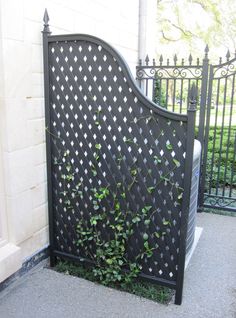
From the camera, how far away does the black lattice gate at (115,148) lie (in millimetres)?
2453

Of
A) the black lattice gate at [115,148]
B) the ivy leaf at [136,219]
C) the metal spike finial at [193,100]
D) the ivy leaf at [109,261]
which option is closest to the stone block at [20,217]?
the black lattice gate at [115,148]

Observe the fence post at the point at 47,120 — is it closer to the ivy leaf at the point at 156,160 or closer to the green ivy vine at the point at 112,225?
the green ivy vine at the point at 112,225

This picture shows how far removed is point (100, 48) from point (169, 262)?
5.81 ft

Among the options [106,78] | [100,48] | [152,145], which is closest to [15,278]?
[152,145]

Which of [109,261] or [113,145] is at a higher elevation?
[113,145]

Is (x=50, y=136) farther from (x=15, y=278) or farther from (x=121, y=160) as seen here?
(x=15, y=278)

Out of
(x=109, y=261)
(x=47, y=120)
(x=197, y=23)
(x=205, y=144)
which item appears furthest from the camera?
(x=197, y=23)

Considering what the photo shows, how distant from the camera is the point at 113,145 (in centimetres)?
264

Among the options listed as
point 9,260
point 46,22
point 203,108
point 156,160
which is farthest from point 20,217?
point 203,108

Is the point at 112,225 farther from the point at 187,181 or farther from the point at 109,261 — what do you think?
the point at 187,181

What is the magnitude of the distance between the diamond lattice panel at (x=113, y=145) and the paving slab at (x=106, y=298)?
28 cm

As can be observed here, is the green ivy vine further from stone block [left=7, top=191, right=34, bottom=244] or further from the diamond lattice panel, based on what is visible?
stone block [left=7, top=191, right=34, bottom=244]

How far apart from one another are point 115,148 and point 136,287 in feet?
3.92

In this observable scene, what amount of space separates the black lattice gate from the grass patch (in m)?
0.13
